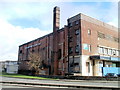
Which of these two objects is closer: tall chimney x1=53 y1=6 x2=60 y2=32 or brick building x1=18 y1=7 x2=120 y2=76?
brick building x1=18 y1=7 x2=120 y2=76

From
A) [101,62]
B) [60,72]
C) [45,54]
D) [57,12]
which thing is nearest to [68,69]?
[60,72]

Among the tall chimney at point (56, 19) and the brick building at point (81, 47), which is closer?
the brick building at point (81, 47)

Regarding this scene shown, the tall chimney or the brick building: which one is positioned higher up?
the tall chimney

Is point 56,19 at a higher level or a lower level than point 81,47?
higher

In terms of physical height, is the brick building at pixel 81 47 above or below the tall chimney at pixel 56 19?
below

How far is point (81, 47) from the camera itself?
121ft

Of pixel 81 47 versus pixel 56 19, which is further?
pixel 56 19

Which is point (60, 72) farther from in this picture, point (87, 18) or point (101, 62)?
point (87, 18)

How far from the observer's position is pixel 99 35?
4188 centimetres

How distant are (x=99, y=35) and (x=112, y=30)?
6926 mm

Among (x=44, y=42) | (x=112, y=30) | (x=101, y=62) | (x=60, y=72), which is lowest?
(x=60, y=72)

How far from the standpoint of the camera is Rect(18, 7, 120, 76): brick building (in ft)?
122

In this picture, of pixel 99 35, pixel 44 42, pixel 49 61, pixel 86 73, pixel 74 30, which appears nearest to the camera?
pixel 86 73

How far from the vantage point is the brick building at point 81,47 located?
37250 mm
